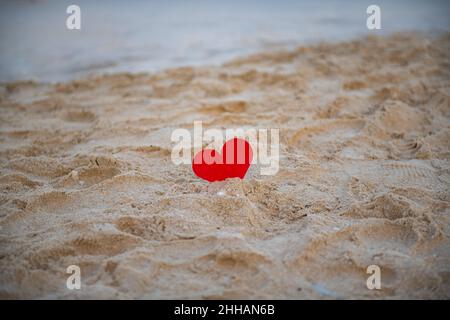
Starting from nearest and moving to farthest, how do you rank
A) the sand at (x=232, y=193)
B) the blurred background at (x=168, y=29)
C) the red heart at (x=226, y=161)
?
the sand at (x=232, y=193)
the red heart at (x=226, y=161)
the blurred background at (x=168, y=29)

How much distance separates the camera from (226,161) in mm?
1996

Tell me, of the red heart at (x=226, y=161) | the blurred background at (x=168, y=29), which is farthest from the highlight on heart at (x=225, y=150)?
the blurred background at (x=168, y=29)

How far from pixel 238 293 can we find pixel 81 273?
0.58 metres

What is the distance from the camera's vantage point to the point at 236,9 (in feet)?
23.2

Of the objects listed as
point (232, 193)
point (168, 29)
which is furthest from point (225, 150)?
point (168, 29)

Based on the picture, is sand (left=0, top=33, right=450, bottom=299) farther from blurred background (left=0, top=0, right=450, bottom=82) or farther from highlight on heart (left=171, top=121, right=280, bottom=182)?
blurred background (left=0, top=0, right=450, bottom=82)

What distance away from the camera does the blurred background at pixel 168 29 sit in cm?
434

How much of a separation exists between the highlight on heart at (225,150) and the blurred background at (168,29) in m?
1.69

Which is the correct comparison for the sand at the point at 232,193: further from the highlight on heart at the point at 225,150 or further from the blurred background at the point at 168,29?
the blurred background at the point at 168,29

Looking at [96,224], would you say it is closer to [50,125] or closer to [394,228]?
[394,228]

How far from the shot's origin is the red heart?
1.98m

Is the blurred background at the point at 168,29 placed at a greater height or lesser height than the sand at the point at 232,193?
greater
